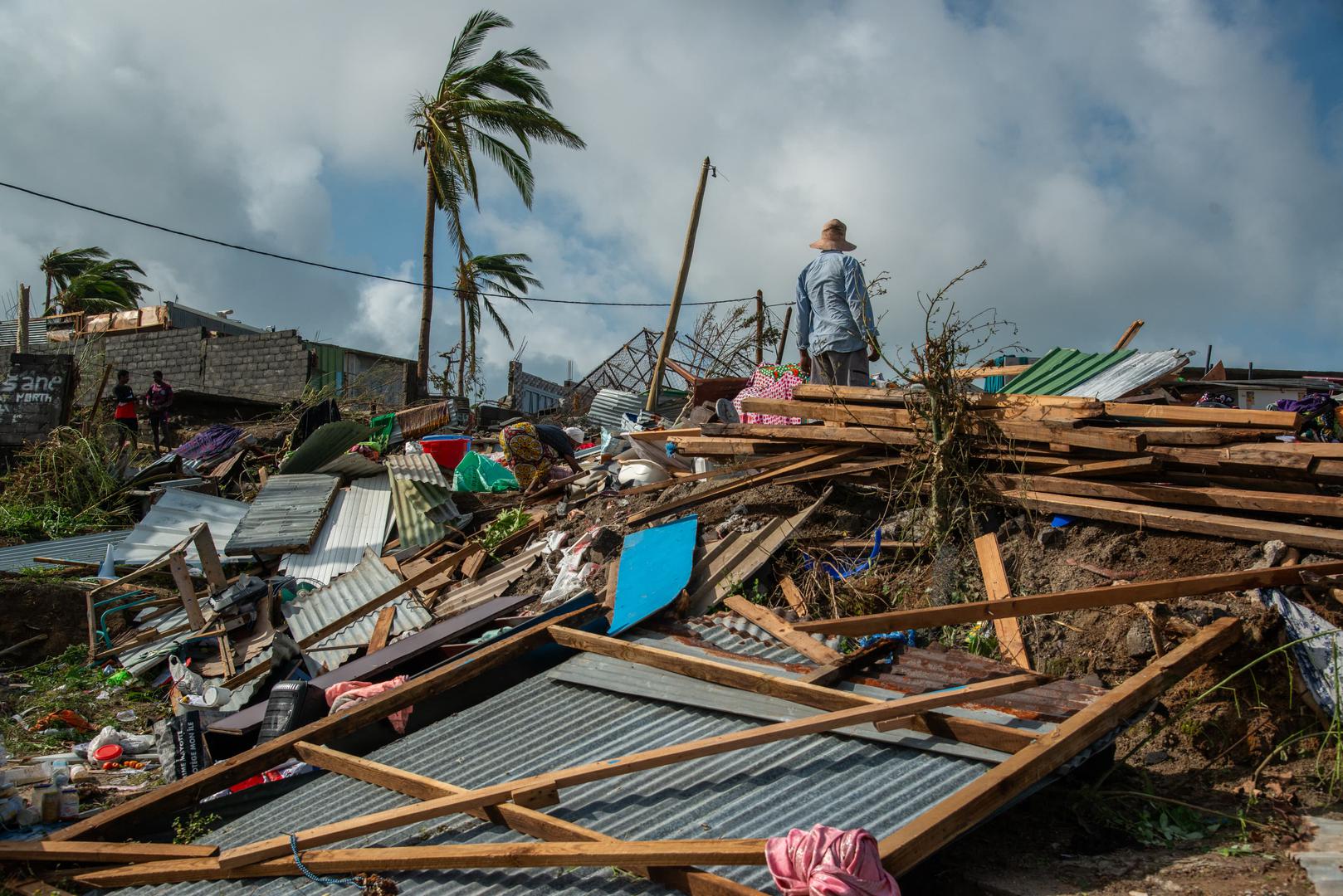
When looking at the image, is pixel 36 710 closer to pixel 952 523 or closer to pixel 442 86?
pixel 952 523

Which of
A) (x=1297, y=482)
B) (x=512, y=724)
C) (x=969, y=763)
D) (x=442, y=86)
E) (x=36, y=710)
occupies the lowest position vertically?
(x=36, y=710)

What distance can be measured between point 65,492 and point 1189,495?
1308 cm

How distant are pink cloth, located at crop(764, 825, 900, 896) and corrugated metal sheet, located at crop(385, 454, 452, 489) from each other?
7.93 meters

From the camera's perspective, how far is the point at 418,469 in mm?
10516

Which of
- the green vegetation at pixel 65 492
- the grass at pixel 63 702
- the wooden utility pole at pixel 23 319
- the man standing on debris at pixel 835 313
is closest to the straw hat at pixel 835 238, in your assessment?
the man standing on debris at pixel 835 313

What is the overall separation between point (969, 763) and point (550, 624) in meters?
2.61

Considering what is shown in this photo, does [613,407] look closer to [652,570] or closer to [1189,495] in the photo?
[652,570]

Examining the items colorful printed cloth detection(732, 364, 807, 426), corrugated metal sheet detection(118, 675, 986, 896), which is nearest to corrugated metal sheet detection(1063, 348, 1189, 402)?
colorful printed cloth detection(732, 364, 807, 426)

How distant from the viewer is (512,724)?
4500 millimetres

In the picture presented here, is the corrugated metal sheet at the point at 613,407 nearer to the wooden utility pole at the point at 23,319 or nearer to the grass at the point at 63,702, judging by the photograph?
the grass at the point at 63,702

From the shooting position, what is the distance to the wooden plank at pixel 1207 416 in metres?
4.62

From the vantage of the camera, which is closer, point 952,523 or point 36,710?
point 952,523

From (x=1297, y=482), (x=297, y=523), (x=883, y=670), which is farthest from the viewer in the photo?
(x=297, y=523)

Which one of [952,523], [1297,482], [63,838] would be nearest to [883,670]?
[952,523]
